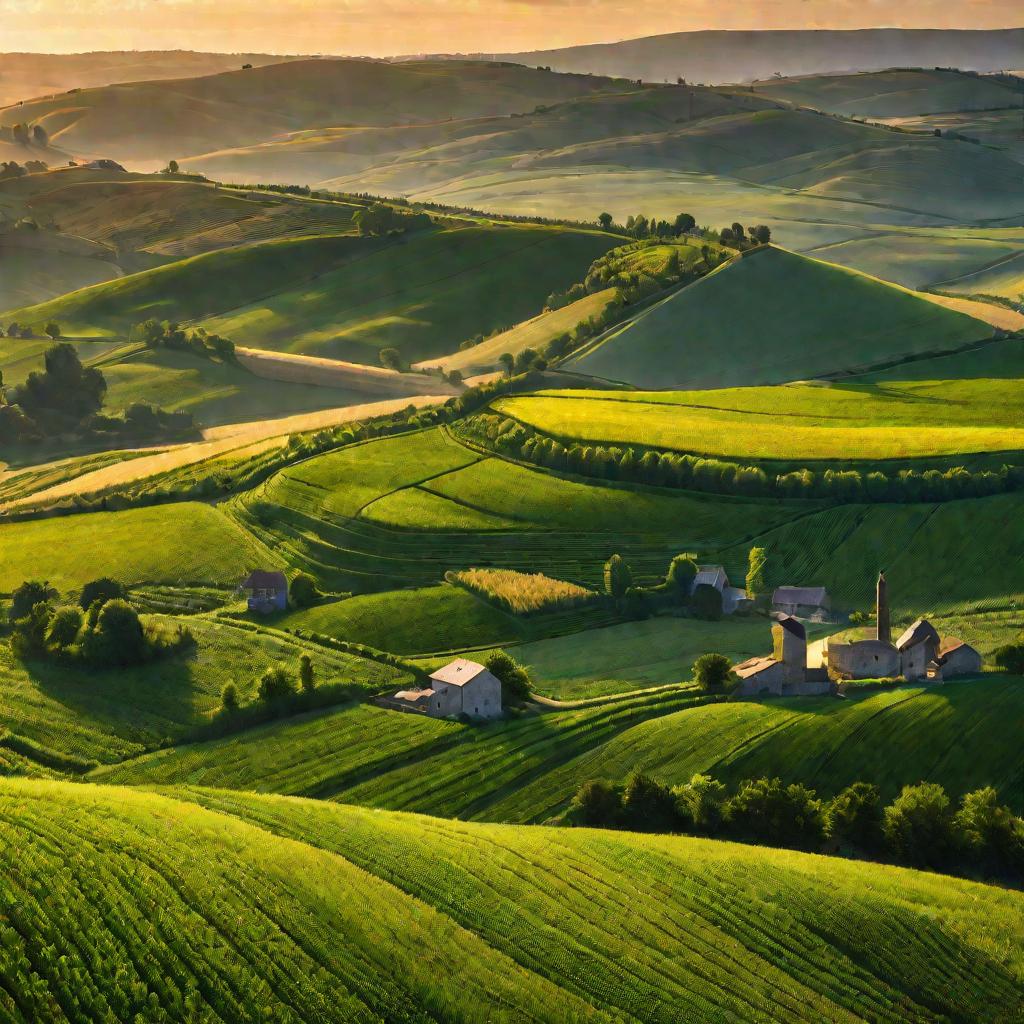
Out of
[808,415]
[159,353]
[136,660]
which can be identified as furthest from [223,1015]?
[159,353]

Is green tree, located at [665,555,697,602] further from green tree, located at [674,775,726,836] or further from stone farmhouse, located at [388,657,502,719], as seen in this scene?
green tree, located at [674,775,726,836]

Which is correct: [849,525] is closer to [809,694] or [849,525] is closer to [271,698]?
[809,694]

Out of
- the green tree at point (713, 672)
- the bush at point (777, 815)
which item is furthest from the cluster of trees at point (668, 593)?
the bush at point (777, 815)

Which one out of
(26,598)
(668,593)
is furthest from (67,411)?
(668,593)

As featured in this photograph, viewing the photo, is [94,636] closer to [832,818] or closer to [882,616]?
[832,818]

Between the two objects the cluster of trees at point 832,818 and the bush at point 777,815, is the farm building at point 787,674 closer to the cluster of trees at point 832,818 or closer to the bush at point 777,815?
the cluster of trees at point 832,818

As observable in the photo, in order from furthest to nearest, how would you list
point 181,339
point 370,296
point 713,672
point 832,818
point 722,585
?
point 370,296 → point 181,339 → point 722,585 → point 713,672 → point 832,818
